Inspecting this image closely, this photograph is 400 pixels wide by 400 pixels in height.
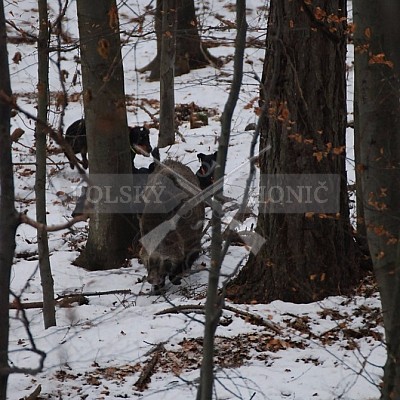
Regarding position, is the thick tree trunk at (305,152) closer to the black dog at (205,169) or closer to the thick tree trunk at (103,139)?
the thick tree trunk at (103,139)

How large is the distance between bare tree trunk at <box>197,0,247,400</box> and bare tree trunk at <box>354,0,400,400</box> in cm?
90

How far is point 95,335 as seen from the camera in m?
7.03

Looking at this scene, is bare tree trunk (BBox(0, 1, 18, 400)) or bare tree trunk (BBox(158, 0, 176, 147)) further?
bare tree trunk (BBox(158, 0, 176, 147))

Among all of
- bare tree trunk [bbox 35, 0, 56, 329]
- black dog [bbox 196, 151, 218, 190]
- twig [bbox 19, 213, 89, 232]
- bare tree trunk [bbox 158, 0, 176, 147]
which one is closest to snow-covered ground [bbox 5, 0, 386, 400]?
bare tree trunk [bbox 35, 0, 56, 329]

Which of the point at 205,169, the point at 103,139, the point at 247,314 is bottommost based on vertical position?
the point at 247,314

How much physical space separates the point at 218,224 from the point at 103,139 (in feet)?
19.3

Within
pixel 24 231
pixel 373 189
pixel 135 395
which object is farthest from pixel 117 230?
pixel 373 189

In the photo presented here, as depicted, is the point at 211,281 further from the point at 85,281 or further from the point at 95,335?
the point at 85,281

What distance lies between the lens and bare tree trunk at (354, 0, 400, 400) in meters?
4.01

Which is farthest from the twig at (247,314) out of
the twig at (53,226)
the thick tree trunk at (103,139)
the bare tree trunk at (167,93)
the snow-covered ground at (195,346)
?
the bare tree trunk at (167,93)

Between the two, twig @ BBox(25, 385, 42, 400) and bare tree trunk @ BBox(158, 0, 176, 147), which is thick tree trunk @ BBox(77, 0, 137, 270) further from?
bare tree trunk @ BBox(158, 0, 176, 147)

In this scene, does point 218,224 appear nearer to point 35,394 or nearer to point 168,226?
point 35,394

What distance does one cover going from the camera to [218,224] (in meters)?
3.67

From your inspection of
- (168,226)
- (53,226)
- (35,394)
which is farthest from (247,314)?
(53,226)
